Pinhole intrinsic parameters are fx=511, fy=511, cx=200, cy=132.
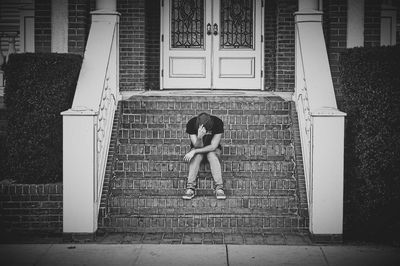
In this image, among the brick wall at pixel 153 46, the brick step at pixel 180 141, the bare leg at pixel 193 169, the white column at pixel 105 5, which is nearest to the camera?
the bare leg at pixel 193 169

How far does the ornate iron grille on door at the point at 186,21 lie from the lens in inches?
384

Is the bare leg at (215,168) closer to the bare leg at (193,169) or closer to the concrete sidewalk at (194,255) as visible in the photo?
the bare leg at (193,169)

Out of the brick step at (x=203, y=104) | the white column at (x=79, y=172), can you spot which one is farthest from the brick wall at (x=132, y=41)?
the white column at (x=79, y=172)

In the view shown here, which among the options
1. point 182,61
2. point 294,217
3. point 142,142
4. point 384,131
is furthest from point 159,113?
A: point 384,131

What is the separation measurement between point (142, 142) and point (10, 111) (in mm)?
1926

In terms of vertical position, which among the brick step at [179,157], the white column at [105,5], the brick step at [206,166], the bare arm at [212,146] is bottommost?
the brick step at [206,166]

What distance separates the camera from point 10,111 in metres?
6.61

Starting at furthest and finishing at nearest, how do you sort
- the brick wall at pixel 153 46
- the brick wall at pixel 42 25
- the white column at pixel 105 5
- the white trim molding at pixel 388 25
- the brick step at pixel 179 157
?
the brick wall at pixel 153 46 < the white trim molding at pixel 388 25 < the brick wall at pixel 42 25 < the white column at pixel 105 5 < the brick step at pixel 179 157

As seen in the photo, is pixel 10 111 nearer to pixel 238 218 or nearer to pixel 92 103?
pixel 92 103

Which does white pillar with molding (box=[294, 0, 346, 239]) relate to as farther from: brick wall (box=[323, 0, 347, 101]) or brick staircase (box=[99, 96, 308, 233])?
brick wall (box=[323, 0, 347, 101])

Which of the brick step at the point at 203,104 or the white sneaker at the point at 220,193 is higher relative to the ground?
the brick step at the point at 203,104

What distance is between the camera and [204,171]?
7.05 metres

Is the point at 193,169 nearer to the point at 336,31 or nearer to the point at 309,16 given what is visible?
the point at 309,16

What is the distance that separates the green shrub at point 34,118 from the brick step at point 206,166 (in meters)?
1.01
